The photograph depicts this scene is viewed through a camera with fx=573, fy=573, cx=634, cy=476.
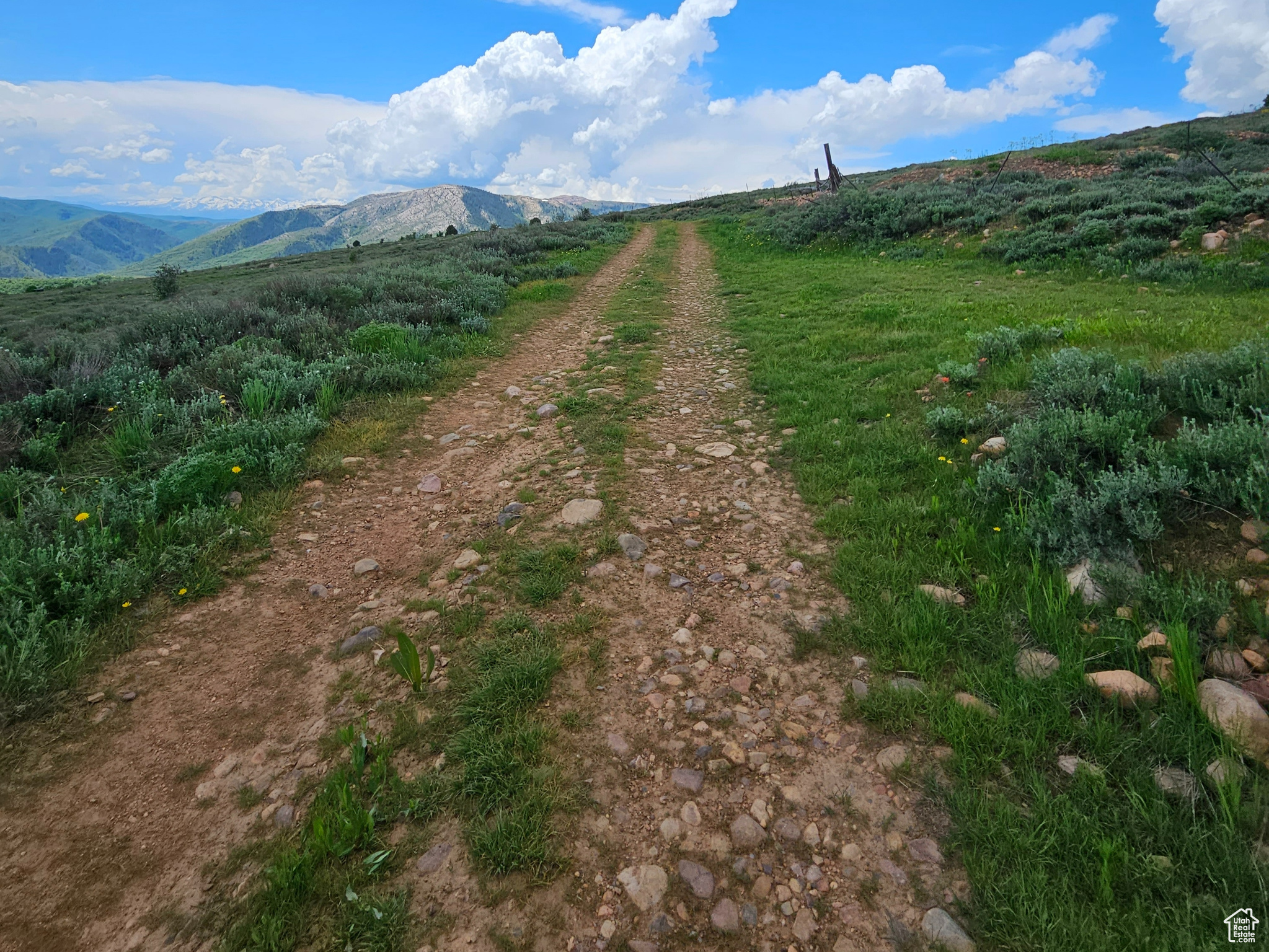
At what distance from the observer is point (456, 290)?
46.7 ft

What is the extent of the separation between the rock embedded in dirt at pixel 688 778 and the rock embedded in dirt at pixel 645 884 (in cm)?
41

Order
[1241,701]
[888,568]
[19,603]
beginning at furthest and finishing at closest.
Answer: [888,568]
[19,603]
[1241,701]

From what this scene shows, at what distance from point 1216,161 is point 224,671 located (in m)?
36.0

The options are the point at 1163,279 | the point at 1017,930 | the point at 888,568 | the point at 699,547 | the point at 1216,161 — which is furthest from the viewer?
the point at 1216,161

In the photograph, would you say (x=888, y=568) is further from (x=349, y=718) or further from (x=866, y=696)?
(x=349, y=718)

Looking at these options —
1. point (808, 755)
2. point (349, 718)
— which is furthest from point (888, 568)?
point (349, 718)

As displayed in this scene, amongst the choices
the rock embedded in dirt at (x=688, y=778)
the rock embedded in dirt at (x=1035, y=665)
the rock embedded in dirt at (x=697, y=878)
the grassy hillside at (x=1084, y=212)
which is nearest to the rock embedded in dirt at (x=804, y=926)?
the rock embedded in dirt at (x=697, y=878)

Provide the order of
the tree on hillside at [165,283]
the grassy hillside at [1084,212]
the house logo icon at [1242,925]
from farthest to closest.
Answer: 1. the tree on hillside at [165,283]
2. the grassy hillside at [1084,212]
3. the house logo icon at [1242,925]

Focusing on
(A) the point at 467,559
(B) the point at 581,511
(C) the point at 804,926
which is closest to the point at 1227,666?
(C) the point at 804,926

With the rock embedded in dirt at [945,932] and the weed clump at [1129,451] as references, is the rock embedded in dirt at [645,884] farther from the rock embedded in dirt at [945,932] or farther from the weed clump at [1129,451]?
the weed clump at [1129,451]

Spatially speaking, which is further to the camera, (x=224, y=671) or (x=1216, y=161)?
(x=1216, y=161)

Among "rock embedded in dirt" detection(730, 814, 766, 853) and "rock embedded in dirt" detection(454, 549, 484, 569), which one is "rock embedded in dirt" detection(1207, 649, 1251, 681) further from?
"rock embedded in dirt" detection(454, 549, 484, 569)

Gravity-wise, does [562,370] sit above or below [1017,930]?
above

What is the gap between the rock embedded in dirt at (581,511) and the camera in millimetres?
5004
